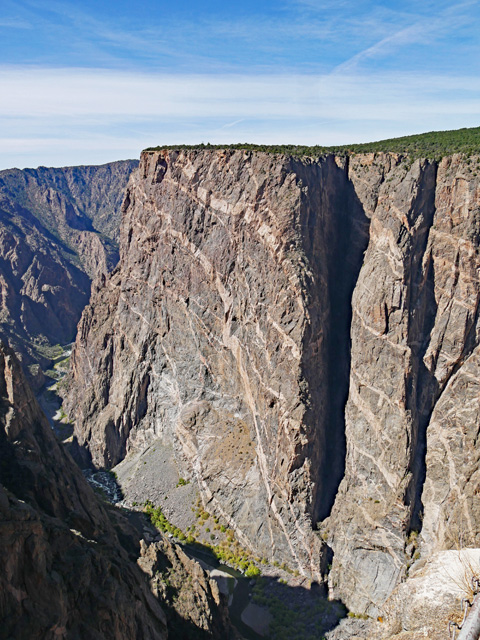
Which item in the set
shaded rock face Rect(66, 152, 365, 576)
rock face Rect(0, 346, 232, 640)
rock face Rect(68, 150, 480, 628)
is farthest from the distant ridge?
rock face Rect(0, 346, 232, 640)

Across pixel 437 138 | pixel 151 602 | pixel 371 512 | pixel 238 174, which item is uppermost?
pixel 437 138

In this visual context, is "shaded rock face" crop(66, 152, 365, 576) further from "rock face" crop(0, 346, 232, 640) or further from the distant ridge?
"rock face" crop(0, 346, 232, 640)

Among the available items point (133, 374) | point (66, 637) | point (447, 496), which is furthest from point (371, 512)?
point (133, 374)

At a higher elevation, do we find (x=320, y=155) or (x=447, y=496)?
(x=320, y=155)

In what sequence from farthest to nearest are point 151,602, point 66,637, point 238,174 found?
point 238,174 → point 151,602 → point 66,637

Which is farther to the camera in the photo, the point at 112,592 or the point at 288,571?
the point at 288,571

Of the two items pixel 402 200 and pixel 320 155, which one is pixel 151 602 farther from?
pixel 320 155

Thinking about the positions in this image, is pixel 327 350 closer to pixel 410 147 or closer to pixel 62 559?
pixel 410 147

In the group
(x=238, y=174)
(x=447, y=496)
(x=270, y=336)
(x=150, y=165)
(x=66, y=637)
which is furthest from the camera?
(x=150, y=165)
